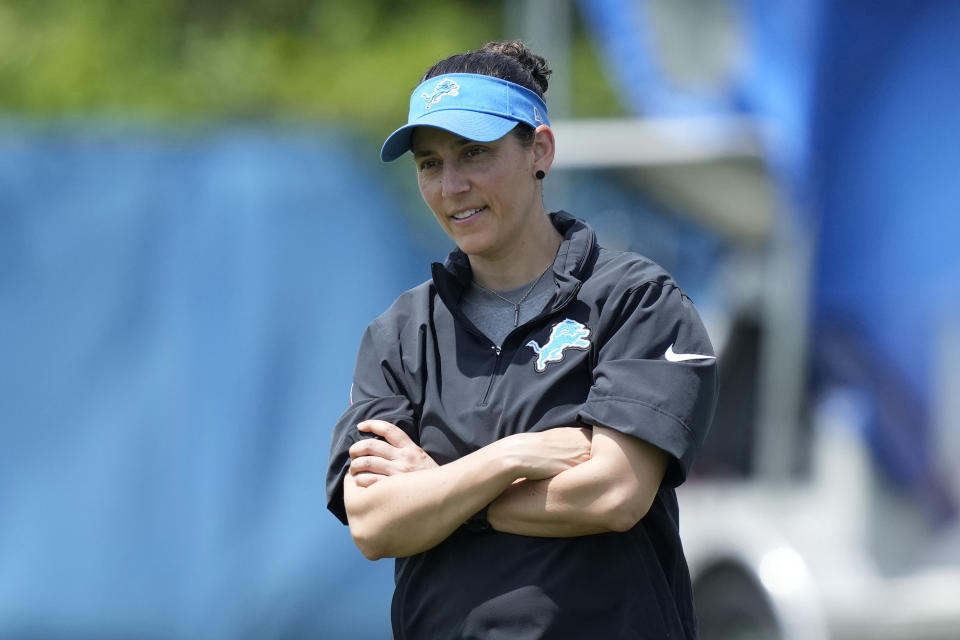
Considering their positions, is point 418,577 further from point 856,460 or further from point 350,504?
point 856,460

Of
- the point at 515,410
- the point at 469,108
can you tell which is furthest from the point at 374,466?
the point at 469,108

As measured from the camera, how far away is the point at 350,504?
2664mm

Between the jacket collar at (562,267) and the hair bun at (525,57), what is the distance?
0.29 m

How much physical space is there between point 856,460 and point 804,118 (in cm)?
141

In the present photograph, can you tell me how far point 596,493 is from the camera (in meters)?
2.47

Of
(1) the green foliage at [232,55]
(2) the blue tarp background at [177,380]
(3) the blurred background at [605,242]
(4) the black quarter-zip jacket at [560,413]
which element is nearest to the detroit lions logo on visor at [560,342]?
(4) the black quarter-zip jacket at [560,413]

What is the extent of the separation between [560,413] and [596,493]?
19 centimetres

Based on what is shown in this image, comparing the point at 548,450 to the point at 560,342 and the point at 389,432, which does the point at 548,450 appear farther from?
the point at 389,432

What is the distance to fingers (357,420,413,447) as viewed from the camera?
8.67 ft

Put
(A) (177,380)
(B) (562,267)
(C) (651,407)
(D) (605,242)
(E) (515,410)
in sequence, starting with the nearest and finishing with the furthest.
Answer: (C) (651,407) → (E) (515,410) → (B) (562,267) → (D) (605,242) → (A) (177,380)

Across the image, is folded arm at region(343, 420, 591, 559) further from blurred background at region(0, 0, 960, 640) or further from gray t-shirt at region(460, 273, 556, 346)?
blurred background at region(0, 0, 960, 640)

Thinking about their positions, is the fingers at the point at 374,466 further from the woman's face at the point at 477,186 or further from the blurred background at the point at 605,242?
the blurred background at the point at 605,242

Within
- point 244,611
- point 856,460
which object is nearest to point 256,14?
point 244,611

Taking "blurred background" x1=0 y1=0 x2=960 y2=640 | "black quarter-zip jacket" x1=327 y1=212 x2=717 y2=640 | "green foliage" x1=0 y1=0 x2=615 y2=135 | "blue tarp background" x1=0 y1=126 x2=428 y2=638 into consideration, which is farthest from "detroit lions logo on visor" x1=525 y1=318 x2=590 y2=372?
"green foliage" x1=0 y1=0 x2=615 y2=135
